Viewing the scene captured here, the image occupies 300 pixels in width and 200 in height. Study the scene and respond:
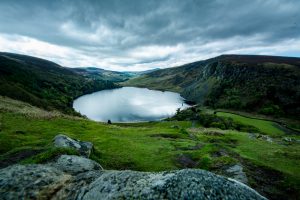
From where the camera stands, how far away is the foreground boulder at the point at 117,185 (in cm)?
918

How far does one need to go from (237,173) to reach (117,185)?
15.6 m

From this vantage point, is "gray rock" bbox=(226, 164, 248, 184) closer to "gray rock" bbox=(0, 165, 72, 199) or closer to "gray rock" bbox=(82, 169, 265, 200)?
"gray rock" bbox=(82, 169, 265, 200)

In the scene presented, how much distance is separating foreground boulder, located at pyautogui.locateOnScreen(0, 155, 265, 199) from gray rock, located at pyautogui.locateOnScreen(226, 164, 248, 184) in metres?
12.8

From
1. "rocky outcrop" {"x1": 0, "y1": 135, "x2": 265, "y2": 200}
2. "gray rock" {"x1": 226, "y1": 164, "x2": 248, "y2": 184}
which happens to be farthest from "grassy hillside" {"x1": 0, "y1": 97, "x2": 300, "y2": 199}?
"rocky outcrop" {"x1": 0, "y1": 135, "x2": 265, "y2": 200}

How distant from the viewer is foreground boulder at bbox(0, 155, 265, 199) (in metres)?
9.18

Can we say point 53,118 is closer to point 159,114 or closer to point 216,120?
point 216,120

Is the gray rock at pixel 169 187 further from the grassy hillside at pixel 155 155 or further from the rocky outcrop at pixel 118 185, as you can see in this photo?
the grassy hillside at pixel 155 155

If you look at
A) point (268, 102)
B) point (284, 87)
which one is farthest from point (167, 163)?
point (284, 87)

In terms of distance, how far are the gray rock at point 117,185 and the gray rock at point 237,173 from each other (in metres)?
12.8

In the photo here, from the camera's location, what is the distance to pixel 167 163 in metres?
27.5


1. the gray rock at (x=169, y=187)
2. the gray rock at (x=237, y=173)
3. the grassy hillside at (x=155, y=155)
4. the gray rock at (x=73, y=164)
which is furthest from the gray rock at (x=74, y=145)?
the gray rock at (x=169, y=187)

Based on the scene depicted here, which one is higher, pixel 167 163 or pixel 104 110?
pixel 167 163

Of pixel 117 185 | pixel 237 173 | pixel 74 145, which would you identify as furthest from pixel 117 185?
pixel 74 145

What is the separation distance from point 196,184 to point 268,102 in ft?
519
